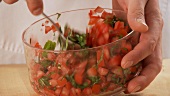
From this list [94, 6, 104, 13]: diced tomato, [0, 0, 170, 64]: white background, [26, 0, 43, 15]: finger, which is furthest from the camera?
[0, 0, 170, 64]: white background

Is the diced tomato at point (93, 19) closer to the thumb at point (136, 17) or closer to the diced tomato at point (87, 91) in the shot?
the thumb at point (136, 17)

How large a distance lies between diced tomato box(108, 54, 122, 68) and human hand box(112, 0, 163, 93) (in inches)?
0.4

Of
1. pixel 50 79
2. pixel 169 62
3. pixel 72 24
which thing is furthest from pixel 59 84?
pixel 169 62

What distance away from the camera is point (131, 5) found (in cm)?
92

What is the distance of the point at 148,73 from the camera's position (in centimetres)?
96

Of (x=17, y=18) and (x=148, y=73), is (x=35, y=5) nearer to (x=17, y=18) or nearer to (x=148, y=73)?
(x=148, y=73)

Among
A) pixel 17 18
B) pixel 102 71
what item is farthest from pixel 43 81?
pixel 17 18

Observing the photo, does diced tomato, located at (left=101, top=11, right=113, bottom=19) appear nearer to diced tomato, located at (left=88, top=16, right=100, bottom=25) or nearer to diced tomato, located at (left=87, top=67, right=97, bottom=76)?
diced tomato, located at (left=88, top=16, right=100, bottom=25)

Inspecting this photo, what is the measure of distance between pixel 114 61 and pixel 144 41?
0.11 meters

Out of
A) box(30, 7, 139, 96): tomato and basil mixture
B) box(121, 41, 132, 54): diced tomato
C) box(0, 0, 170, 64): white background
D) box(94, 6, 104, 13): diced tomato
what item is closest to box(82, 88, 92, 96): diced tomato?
box(30, 7, 139, 96): tomato and basil mixture

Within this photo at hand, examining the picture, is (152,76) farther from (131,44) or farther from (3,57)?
(3,57)

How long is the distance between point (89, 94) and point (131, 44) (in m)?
0.14

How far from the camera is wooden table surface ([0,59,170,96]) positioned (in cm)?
100

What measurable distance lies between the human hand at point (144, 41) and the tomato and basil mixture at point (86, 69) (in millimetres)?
20
